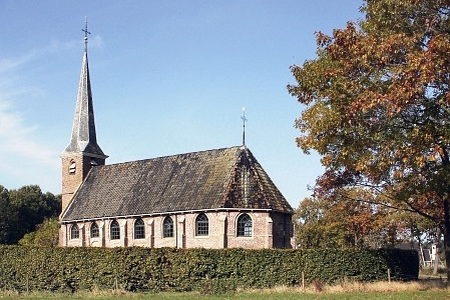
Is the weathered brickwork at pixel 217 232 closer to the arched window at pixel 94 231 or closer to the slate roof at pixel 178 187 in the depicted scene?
the slate roof at pixel 178 187

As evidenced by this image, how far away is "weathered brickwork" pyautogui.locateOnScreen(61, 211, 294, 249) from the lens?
41.9 metres

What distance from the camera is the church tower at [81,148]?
A: 5672 cm

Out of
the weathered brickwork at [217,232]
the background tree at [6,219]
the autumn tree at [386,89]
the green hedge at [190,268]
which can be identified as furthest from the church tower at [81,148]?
the autumn tree at [386,89]

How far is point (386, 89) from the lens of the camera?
18844mm

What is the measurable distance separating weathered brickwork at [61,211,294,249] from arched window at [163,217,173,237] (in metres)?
0.25

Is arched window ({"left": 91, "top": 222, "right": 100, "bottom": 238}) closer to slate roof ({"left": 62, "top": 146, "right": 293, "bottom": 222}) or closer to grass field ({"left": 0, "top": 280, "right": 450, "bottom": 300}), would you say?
slate roof ({"left": 62, "top": 146, "right": 293, "bottom": 222})

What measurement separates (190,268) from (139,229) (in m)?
17.3

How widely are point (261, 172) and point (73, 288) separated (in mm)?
17705

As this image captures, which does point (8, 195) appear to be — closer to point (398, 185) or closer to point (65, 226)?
point (65, 226)

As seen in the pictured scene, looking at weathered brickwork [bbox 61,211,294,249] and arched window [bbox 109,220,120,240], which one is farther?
arched window [bbox 109,220,120,240]

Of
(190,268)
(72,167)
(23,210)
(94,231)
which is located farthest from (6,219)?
(190,268)

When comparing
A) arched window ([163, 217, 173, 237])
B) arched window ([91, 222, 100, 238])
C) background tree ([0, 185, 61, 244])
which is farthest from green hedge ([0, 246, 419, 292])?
background tree ([0, 185, 61, 244])

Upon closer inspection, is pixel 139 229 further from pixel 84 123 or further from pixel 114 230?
pixel 84 123

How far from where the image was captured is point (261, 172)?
1767 inches
